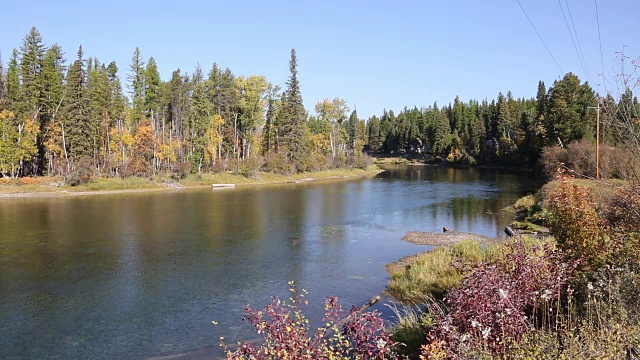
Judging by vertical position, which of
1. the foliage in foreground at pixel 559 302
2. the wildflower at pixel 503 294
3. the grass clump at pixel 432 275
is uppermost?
the wildflower at pixel 503 294

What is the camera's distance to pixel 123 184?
5300 cm

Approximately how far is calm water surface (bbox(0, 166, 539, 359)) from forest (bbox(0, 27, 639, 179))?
13.4 meters

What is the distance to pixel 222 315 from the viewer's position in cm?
1435

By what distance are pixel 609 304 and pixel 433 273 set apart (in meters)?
10.5

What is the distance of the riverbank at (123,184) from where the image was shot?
155ft

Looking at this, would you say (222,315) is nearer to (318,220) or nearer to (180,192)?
(318,220)

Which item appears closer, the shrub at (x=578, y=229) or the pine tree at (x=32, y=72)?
the shrub at (x=578, y=229)

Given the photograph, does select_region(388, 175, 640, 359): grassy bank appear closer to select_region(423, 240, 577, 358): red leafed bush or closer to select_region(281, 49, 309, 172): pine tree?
select_region(423, 240, 577, 358): red leafed bush

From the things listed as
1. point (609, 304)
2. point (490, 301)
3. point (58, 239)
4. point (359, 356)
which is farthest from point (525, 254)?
point (58, 239)

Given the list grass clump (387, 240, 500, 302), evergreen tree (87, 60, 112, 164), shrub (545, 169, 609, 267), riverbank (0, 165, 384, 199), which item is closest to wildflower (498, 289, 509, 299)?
shrub (545, 169, 609, 267)

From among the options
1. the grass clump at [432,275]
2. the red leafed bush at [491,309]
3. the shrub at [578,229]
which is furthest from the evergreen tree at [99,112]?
the red leafed bush at [491,309]

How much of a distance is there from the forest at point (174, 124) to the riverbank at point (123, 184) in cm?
158

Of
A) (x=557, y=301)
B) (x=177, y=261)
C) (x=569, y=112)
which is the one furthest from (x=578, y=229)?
(x=569, y=112)

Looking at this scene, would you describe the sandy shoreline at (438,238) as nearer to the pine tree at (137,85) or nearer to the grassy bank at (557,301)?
the grassy bank at (557,301)
